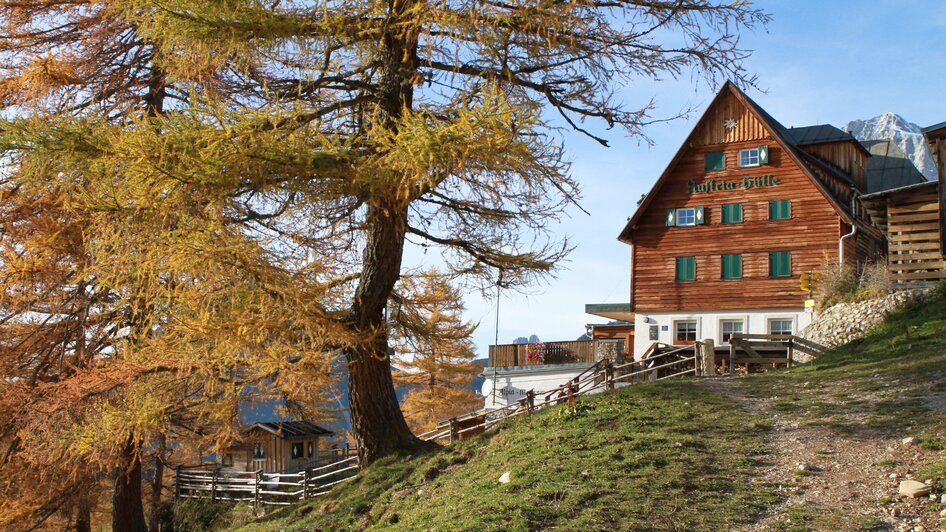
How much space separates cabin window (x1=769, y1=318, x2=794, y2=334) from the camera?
105 feet

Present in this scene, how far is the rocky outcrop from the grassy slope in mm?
4553

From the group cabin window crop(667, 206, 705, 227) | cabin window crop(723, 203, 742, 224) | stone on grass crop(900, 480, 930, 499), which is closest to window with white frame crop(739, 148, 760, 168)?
cabin window crop(723, 203, 742, 224)

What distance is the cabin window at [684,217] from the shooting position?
33.8 meters

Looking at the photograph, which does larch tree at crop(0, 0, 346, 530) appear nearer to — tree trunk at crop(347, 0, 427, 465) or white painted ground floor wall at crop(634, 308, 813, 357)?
tree trunk at crop(347, 0, 427, 465)

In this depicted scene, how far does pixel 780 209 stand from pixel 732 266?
9.16 ft

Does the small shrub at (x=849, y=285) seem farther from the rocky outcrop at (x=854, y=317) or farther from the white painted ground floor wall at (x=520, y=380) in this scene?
the white painted ground floor wall at (x=520, y=380)

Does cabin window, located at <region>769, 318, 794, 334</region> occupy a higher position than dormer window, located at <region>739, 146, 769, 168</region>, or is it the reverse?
dormer window, located at <region>739, 146, 769, 168</region>

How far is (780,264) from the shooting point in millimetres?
32281

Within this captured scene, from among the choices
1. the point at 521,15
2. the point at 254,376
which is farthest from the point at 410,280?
the point at 521,15

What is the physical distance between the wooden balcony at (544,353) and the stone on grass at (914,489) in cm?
2409

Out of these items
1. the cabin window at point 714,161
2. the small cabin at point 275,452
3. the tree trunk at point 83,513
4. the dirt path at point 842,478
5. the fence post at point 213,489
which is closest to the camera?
the dirt path at point 842,478

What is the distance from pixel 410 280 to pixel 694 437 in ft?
22.0

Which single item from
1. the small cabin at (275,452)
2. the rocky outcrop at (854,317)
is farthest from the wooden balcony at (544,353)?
the rocky outcrop at (854,317)

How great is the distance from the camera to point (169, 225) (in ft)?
44.6
